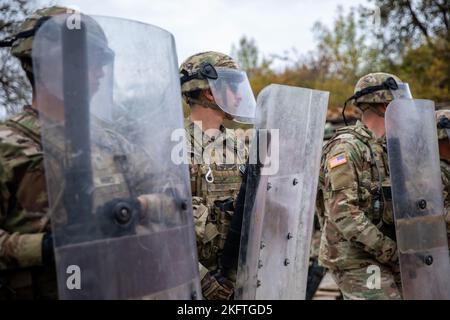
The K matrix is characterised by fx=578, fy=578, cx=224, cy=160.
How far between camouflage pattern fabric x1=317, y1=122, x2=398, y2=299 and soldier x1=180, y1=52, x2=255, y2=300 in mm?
601

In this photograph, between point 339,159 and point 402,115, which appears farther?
point 339,159

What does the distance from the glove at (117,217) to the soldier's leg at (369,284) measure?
5.72 ft

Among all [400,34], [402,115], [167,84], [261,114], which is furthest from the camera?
[400,34]

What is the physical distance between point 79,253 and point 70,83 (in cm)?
59

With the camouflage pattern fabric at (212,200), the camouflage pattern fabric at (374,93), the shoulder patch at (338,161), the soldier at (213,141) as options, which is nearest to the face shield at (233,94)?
the soldier at (213,141)

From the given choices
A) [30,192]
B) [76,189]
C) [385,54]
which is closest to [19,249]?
[30,192]

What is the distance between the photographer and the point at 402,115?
10.5ft

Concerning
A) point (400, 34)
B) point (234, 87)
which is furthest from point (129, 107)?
point (400, 34)

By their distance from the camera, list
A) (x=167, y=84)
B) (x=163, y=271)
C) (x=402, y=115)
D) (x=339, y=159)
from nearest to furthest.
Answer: (x=163, y=271) < (x=167, y=84) < (x=402, y=115) < (x=339, y=159)

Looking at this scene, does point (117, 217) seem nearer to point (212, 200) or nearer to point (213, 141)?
point (212, 200)

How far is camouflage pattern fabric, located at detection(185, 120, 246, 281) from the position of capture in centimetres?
308

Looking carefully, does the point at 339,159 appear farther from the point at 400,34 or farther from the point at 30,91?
the point at 400,34

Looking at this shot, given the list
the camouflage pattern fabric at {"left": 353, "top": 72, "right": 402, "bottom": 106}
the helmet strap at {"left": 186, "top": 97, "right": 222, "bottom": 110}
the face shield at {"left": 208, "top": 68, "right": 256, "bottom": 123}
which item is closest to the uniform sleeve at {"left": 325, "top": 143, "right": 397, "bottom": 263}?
the camouflage pattern fabric at {"left": 353, "top": 72, "right": 402, "bottom": 106}
